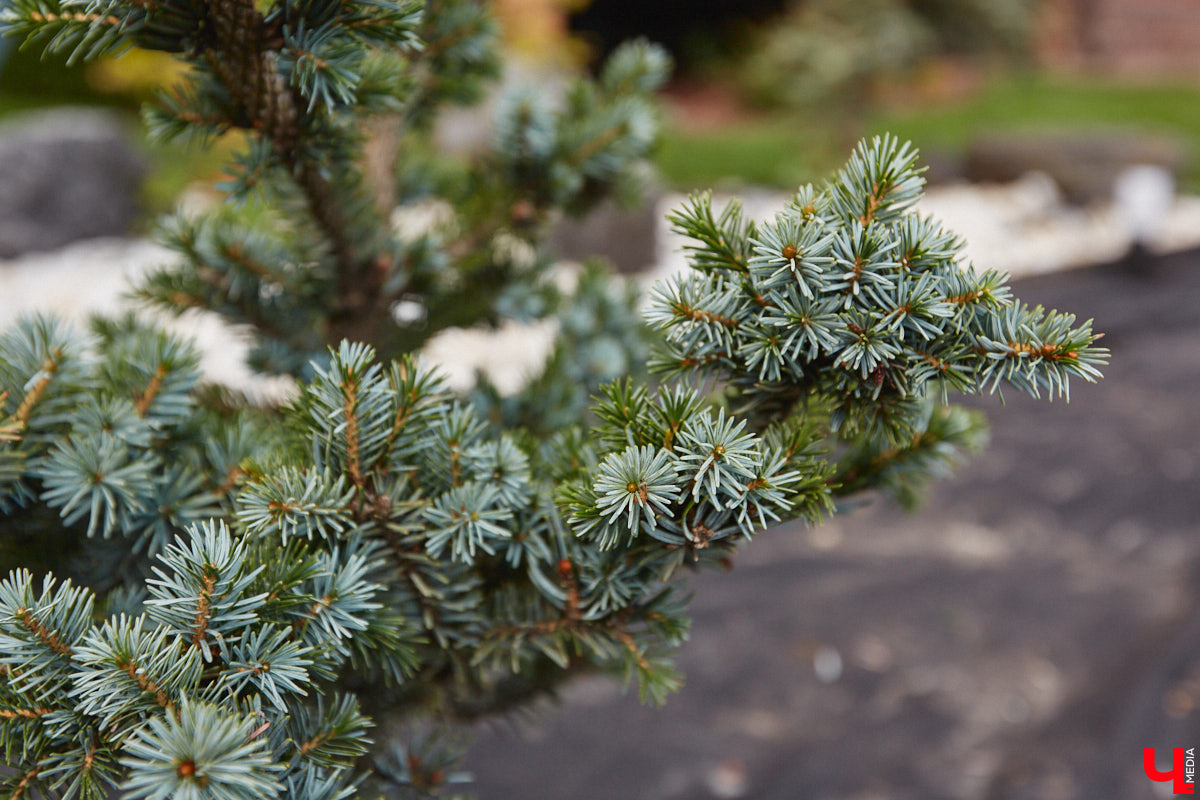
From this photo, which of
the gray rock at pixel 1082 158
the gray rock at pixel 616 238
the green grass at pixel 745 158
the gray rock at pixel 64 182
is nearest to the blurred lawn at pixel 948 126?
the green grass at pixel 745 158

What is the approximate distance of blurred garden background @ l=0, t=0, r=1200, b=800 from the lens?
213 cm

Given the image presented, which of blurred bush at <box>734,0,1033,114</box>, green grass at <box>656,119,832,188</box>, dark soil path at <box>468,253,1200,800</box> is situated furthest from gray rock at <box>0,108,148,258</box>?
blurred bush at <box>734,0,1033,114</box>

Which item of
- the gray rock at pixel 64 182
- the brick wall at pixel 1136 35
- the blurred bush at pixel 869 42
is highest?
the brick wall at pixel 1136 35

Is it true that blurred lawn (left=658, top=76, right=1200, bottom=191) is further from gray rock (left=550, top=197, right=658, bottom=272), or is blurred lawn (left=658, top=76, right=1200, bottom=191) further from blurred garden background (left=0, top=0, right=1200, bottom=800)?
gray rock (left=550, top=197, right=658, bottom=272)

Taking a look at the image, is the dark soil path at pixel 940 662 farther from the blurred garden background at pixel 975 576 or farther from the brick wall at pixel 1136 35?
the brick wall at pixel 1136 35

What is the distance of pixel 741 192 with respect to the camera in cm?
787

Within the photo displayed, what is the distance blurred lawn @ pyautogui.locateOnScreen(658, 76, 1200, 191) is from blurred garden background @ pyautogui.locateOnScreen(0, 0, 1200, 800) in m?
0.75

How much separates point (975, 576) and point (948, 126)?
9881 millimetres

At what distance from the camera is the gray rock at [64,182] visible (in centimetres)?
578

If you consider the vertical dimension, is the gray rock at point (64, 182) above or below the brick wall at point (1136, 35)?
below

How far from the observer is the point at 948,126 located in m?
11.3

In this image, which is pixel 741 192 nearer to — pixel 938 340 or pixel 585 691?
pixel 585 691

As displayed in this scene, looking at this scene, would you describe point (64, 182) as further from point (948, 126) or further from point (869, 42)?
point (948, 126)

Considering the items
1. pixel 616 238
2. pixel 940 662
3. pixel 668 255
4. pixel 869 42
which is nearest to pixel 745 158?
pixel 869 42
